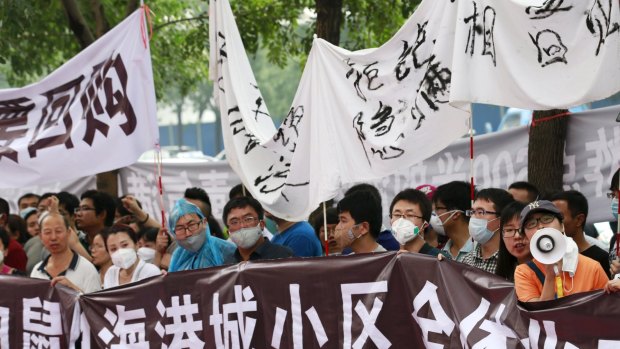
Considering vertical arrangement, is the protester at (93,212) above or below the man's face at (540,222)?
above

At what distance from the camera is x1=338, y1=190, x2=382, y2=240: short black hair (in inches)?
284

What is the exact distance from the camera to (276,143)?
288 inches

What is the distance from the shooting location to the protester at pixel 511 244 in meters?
6.13

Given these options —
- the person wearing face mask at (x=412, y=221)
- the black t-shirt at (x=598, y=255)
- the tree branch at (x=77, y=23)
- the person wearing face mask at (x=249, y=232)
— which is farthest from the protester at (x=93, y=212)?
the black t-shirt at (x=598, y=255)

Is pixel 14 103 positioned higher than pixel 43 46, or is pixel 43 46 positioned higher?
pixel 43 46

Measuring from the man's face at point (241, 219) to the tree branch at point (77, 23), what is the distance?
4.79m

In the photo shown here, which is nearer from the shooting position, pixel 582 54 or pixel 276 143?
pixel 582 54

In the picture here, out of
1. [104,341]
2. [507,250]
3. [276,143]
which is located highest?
[276,143]

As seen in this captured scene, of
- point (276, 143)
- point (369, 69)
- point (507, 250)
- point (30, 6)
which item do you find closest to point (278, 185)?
point (276, 143)

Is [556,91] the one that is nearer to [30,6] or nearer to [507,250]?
[507,250]

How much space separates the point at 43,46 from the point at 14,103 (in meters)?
5.75

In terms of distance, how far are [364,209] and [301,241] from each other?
40.4 inches

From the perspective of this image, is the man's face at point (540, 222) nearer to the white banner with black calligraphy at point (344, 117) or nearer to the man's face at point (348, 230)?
the white banner with black calligraphy at point (344, 117)

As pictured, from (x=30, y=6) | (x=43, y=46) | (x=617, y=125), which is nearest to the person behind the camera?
(x=617, y=125)
